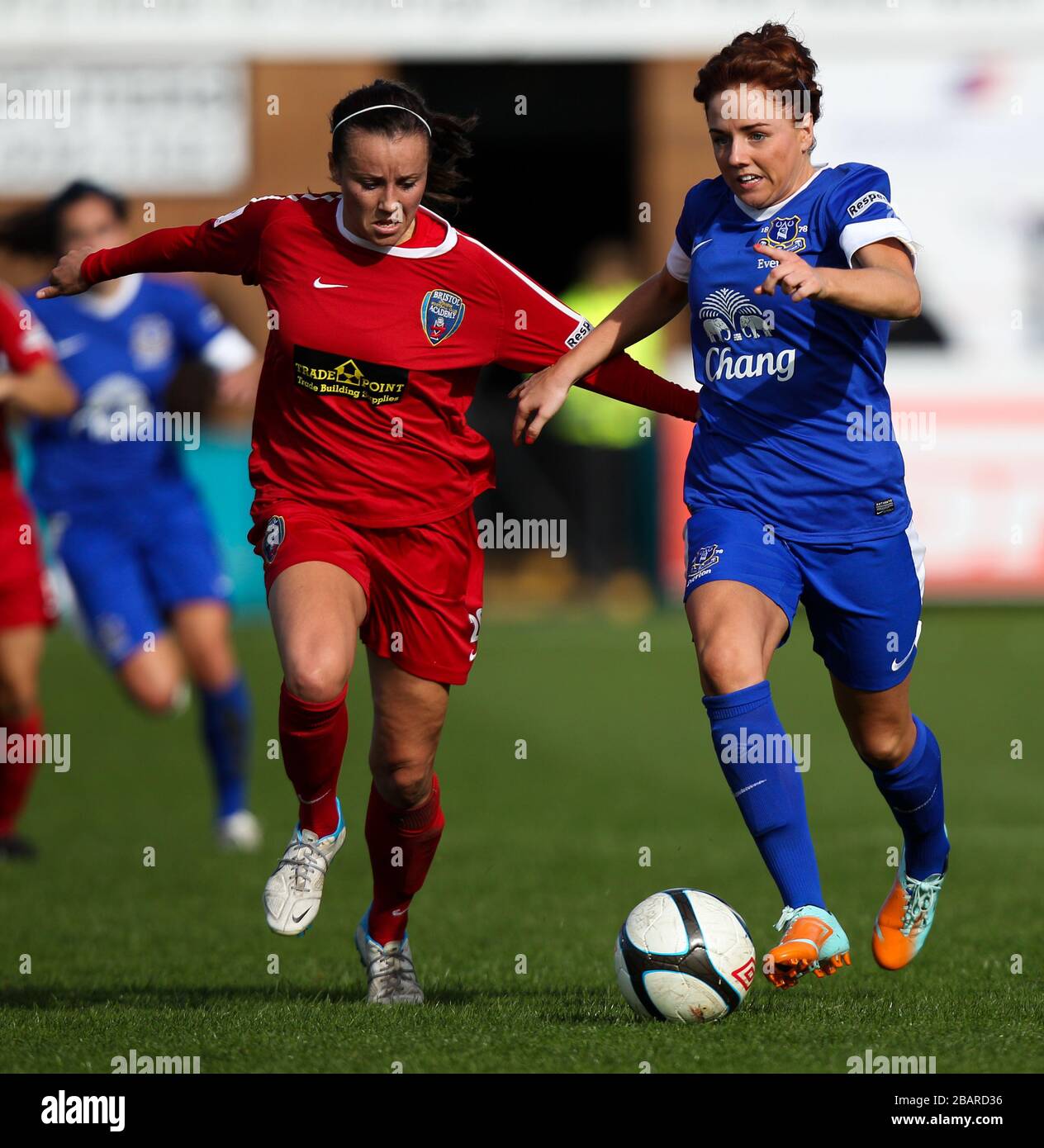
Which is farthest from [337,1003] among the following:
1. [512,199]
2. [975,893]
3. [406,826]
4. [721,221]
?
[512,199]

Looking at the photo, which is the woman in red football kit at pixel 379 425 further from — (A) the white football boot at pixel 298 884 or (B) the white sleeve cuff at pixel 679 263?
(B) the white sleeve cuff at pixel 679 263

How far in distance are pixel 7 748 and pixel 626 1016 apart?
15.3ft

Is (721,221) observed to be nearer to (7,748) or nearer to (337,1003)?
(337,1003)

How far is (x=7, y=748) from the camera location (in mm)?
8820

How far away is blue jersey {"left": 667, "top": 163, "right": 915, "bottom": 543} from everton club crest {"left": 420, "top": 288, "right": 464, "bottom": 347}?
67 cm

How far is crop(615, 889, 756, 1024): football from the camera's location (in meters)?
4.80

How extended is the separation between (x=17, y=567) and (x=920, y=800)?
15.0 ft

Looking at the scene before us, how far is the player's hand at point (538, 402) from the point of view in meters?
5.12

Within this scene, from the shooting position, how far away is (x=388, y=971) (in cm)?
548
